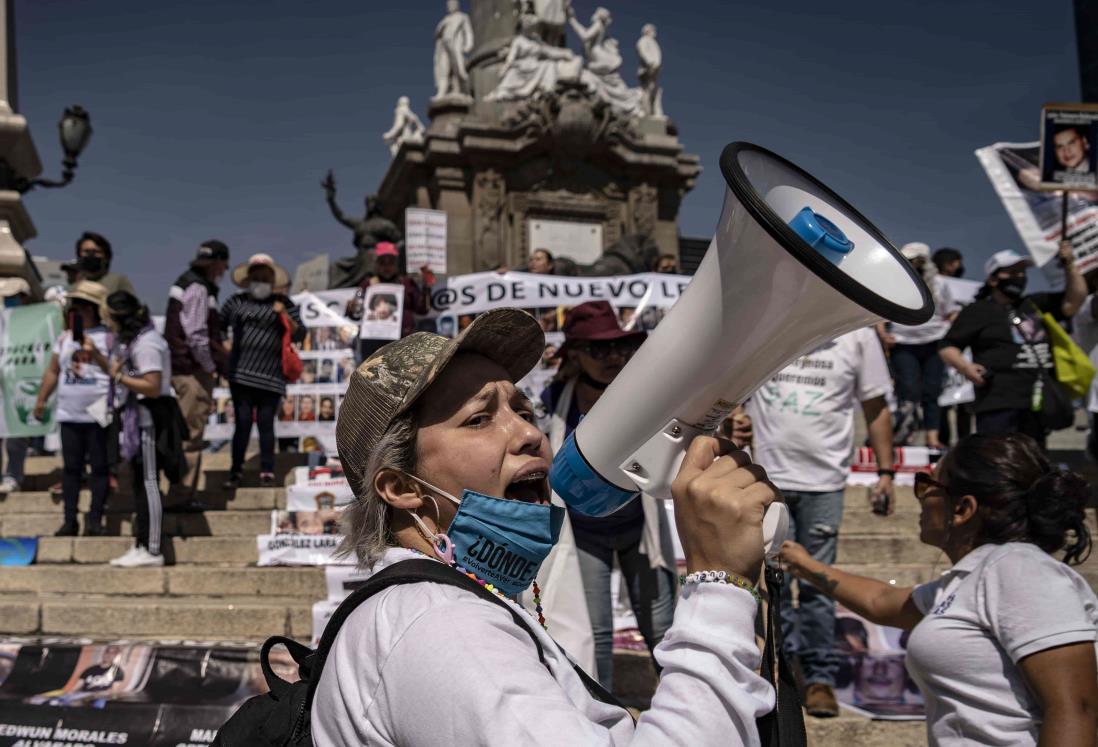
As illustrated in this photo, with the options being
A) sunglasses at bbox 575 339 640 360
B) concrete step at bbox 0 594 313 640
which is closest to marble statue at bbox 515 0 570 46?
concrete step at bbox 0 594 313 640

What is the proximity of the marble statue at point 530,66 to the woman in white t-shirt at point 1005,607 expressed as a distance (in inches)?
682

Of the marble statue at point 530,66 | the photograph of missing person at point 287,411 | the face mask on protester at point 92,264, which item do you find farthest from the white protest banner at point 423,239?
the marble statue at point 530,66

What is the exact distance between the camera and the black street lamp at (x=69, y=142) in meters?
10.4

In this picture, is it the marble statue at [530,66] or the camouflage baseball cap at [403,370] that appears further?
the marble statue at [530,66]

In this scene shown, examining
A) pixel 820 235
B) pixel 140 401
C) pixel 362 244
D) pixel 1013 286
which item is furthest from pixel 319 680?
pixel 362 244

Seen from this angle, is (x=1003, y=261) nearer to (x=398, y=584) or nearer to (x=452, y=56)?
(x=398, y=584)

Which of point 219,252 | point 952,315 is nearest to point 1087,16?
point 952,315

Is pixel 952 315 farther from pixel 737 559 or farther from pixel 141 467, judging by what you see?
pixel 737 559

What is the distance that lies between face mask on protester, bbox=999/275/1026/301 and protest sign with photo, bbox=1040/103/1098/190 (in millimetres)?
1530

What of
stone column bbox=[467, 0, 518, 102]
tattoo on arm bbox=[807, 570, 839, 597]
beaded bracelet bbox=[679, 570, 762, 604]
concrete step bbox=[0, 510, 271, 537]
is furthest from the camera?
stone column bbox=[467, 0, 518, 102]

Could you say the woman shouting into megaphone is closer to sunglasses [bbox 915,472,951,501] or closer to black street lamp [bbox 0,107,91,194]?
sunglasses [bbox 915,472,951,501]

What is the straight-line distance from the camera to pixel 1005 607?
95.2 inches

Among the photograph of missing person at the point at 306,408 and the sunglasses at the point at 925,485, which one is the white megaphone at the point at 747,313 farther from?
the photograph of missing person at the point at 306,408

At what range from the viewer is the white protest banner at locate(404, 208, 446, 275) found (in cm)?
969
